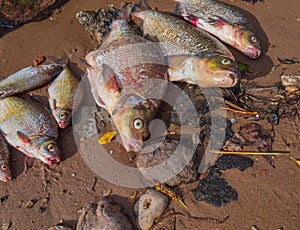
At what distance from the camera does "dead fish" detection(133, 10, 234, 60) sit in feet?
17.3

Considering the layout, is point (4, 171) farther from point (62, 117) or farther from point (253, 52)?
point (253, 52)

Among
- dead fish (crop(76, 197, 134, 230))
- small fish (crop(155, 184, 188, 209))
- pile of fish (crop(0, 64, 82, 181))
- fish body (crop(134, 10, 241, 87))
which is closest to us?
dead fish (crop(76, 197, 134, 230))

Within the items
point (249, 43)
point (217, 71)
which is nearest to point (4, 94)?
point (217, 71)

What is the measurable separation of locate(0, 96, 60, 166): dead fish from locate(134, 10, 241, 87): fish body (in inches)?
78.7

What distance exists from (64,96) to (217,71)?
2.33 meters

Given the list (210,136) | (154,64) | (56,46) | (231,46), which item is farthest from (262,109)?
(56,46)

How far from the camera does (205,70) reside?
4906 mm

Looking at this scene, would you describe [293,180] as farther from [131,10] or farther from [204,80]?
[131,10]

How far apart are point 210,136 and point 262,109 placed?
3.07ft

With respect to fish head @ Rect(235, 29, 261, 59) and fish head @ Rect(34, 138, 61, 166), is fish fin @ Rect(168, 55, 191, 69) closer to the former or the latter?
fish head @ Rect(235, 29, 261, 59)

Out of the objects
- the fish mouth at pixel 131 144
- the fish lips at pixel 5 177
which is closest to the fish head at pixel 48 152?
the fish lips at pixel 5 177

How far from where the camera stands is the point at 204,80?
4.95 m

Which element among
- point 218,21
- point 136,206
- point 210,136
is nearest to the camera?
point 136,206


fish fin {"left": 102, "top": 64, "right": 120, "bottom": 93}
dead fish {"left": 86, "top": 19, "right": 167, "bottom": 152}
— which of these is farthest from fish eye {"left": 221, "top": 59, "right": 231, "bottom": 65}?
fish fin {"left": 102, "top": 64, "right": 120, "bottom": 93}
